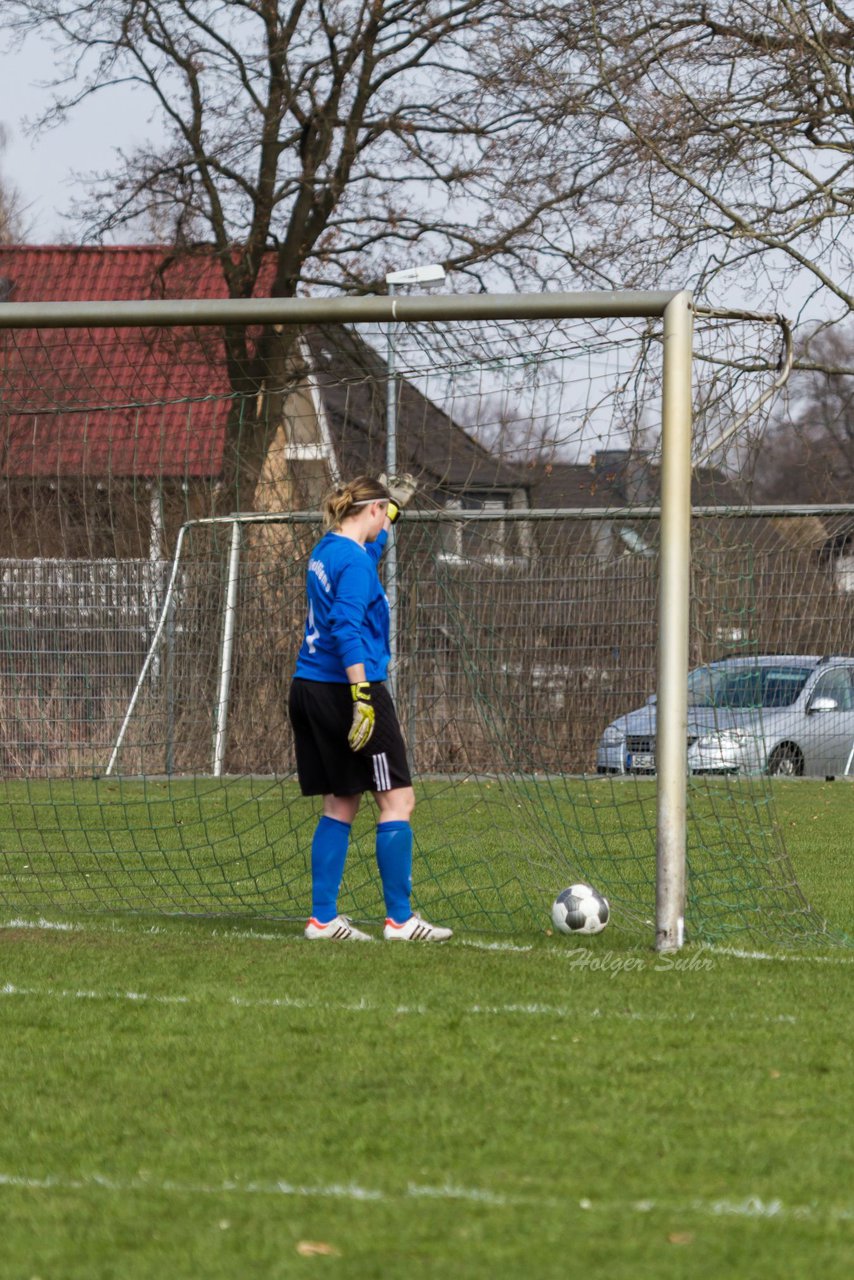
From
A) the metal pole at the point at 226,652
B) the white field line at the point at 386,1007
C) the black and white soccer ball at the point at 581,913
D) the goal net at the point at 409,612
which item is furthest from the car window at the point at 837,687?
the white field line at the point at 386,1007

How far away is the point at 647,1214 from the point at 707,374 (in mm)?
5423

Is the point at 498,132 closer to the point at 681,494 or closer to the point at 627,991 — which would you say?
the point at 681,494

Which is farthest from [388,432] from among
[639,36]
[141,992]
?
[639,36]

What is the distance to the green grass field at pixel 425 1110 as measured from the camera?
3.24 metres

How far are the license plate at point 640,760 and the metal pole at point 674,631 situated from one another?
263 centimetres

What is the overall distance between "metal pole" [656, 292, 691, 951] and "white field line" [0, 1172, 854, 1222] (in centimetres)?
317

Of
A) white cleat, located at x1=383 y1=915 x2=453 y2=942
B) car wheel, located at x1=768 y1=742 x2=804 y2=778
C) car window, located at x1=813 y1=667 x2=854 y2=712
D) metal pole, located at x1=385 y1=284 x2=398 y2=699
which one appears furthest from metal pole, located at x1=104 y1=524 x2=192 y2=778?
car window, located at x1=813 y1=667 x2=854 y2=712

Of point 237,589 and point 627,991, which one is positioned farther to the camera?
point 237,589

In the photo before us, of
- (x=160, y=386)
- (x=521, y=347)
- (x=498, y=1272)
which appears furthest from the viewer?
(x=160, y=386)

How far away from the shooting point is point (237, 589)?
11297 millimetres

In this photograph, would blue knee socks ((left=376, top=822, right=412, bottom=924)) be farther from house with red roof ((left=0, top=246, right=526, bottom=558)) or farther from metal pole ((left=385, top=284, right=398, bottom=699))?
house with red roof ((left=0, top=246, right=526, bottom=558))

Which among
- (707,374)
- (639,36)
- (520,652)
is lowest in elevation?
(520,652)

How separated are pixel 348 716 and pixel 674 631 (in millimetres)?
1333

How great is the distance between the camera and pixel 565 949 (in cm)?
671
